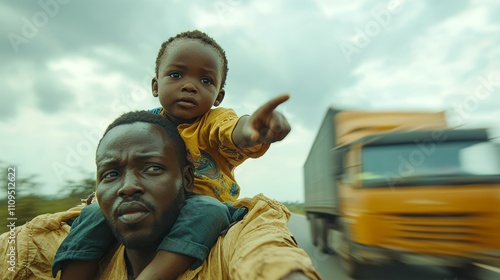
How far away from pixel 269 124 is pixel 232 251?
490 millimetres

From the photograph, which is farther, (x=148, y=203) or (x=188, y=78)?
(x=188, y=78)

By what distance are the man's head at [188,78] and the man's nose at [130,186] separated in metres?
0.56

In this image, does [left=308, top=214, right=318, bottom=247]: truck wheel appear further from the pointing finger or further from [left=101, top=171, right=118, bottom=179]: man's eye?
the pointing finger

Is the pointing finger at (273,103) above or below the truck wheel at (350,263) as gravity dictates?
above

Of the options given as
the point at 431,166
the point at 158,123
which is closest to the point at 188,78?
the point at 158,123

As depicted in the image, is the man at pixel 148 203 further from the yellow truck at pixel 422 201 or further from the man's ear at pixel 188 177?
the yellow truck at pixel 422 201

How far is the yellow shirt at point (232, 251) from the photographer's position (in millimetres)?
1345

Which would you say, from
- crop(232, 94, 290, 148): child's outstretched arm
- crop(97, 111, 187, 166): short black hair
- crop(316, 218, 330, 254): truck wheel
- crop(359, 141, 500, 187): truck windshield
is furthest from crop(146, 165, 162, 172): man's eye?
crop(316, 218, 330, 254): truck wheel

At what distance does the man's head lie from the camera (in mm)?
2238

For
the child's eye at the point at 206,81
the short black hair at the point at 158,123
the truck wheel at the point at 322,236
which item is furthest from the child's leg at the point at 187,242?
the truck wheel at the point at 322,236

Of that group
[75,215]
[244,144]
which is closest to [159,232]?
[244,144]

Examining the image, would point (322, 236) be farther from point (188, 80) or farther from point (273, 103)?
point (273, 103)

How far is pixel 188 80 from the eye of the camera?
7.37 ft

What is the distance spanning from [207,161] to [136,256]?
0.53 meters
